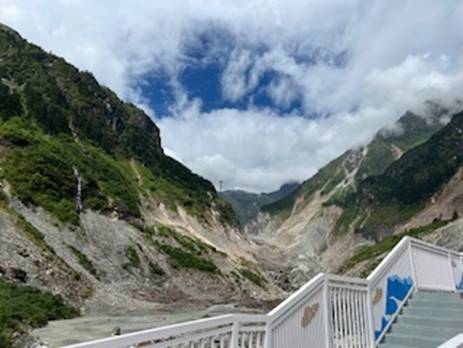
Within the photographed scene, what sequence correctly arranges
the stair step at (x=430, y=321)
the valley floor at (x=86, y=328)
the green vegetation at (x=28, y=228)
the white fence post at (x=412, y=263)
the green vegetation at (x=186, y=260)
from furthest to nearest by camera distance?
the green vegetation at (x=186, y=260) < the green vegetation at (x=28, y=228) < the valley floor at (x=86, y=328) < the white fence post at (x=412, y=263) < the stair step at (x=430, y=321)

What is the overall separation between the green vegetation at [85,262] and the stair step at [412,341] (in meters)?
26.8

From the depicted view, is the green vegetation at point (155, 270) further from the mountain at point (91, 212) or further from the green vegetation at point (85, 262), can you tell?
the green vegetation at point (85, 262)

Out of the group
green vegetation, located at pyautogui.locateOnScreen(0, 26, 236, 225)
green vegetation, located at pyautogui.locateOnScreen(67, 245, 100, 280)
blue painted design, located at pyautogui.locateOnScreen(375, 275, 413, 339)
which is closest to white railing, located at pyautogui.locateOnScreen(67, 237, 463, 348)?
blue painted design, located at pyautogui.locateOnScreen(375, 275, 413, 339)

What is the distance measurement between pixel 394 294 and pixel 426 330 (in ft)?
3.45

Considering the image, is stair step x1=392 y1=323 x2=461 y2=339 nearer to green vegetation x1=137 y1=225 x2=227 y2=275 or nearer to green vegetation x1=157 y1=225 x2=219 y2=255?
green vegetation x1=137 y1=225 x2=227 y2=275

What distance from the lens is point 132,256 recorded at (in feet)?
125

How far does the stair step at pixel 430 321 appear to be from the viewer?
821cm

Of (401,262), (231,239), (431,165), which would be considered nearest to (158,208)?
(231,239)

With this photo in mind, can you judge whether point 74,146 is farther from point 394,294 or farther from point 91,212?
point 394,294

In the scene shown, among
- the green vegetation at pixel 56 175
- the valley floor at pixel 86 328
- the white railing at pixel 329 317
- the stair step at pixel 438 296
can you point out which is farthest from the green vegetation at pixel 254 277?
the stair step at pixel 438 296

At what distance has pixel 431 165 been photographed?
128500mm

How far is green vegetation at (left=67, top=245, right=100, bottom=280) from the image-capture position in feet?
106

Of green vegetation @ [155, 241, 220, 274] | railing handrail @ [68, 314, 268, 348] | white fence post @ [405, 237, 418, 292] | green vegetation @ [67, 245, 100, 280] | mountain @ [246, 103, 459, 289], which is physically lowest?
railing handrail @ [68, 314, 268, 348]

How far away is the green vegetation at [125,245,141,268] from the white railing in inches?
1158
